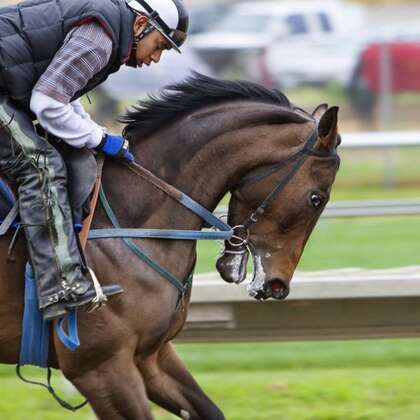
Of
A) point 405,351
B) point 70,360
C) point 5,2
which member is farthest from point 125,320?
point 5,2

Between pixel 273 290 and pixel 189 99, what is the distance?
3.00 feet

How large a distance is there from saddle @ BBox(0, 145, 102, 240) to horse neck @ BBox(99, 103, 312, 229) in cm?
24

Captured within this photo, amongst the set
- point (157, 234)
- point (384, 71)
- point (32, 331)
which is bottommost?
point (384, 71)

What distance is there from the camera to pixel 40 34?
5.23m

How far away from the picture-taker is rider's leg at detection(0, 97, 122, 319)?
515cm

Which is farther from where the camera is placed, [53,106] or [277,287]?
[277,287]

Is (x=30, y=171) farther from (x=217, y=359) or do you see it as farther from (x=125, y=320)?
(x=217, y=359)

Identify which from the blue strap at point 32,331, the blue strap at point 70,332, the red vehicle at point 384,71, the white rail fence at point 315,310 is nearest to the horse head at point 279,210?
the blue strap at point 70,332

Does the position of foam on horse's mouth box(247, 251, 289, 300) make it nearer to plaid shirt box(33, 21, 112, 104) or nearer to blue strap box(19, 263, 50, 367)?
blue strap box(19, 263, 50, 367)

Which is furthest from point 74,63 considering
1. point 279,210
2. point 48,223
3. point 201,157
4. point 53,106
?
point 279,210

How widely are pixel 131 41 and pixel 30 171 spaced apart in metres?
0.69

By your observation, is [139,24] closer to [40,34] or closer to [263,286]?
[40,34]

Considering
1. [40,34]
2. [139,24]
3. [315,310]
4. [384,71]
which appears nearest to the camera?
[40,34]

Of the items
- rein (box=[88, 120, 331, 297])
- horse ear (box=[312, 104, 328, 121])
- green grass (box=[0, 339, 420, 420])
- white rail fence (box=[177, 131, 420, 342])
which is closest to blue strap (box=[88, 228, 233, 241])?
rein (box=[88, 120, 331, 297])
